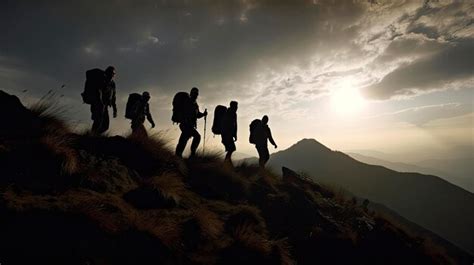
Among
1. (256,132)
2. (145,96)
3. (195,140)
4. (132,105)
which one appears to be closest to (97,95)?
(132,105)

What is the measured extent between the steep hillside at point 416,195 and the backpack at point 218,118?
492 ft

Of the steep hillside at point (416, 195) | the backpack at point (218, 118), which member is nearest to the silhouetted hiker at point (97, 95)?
the backpack at point (218, 118)

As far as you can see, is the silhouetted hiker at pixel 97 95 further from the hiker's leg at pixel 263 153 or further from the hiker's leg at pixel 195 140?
the hiker's leg at pixel 263 153

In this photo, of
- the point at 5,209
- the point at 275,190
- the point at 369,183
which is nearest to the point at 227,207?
the point at 275,190

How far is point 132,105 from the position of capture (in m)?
10.5

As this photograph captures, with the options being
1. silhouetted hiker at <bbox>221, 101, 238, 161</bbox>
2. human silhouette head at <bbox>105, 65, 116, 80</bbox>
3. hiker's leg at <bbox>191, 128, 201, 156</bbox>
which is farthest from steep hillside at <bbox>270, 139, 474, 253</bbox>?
human silhouette head at <bbox>105, 65, 116, 80</bbox>

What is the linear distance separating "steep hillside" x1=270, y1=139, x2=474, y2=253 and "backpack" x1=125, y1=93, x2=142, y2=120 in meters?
153

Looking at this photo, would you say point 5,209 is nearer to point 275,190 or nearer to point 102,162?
point 102,162

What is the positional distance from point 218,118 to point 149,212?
22.9ft

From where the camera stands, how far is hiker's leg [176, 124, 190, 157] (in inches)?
399

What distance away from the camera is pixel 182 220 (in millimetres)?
5891

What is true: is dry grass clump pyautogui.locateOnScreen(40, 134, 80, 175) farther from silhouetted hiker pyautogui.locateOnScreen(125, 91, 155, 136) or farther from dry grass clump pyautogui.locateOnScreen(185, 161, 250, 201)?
silhouetted hiker pyautogui.locateOnScreen(125, 91, 155, 136)

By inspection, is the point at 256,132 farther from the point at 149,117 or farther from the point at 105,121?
the point at 105,121

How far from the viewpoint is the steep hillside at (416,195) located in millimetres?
138875
